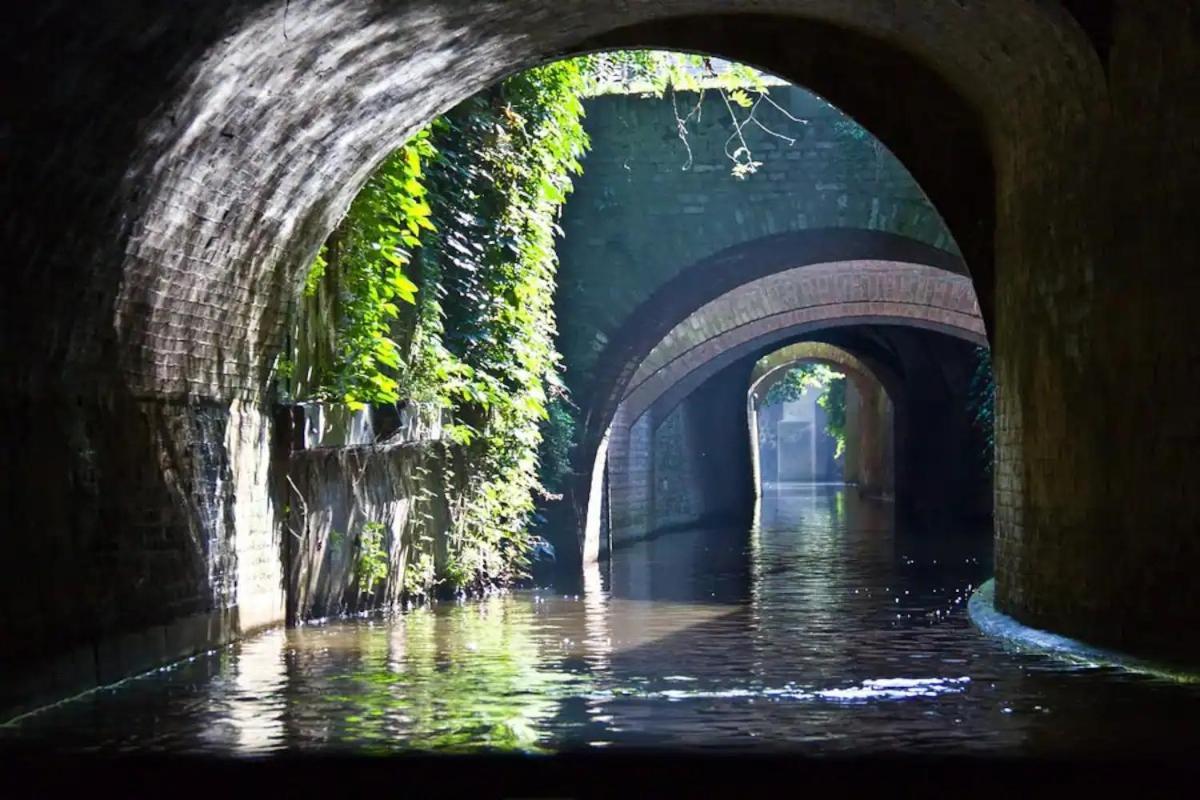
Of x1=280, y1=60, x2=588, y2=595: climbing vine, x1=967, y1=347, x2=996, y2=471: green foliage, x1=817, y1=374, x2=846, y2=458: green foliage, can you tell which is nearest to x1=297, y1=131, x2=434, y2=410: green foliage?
x1=280, y1=60, x2=588, y2=595: climbing vine

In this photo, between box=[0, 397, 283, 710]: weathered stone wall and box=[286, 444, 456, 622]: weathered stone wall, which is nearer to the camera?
box=[0, 397, 283, 710]: weathered stone wall

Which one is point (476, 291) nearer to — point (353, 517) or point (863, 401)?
point (353, 517)

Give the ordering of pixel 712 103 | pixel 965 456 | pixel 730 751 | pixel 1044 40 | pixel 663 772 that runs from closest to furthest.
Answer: pixel 663 772, pixel 730 751, pixel 1044 40, pixel 712 103, pixel 965 456

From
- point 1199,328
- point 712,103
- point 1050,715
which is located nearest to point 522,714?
point 1050,715

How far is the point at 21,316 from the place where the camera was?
732 centimetres

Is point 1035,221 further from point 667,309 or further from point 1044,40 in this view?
point 667,309

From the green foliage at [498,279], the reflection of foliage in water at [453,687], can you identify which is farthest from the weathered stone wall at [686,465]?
the reflection of foliage in water at [453,687]

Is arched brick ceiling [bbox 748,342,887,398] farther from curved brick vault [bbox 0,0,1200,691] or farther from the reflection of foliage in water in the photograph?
the reflection of foliage in water

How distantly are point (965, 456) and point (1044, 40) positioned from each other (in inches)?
723

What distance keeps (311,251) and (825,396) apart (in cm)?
4866

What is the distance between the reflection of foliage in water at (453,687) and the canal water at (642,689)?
0.02 metres

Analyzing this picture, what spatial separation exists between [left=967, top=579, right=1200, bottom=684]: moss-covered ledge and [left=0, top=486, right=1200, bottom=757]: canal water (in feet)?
0.44

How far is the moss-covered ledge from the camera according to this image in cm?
809

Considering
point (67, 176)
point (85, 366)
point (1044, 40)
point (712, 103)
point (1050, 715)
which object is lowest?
point (1050, 715)
